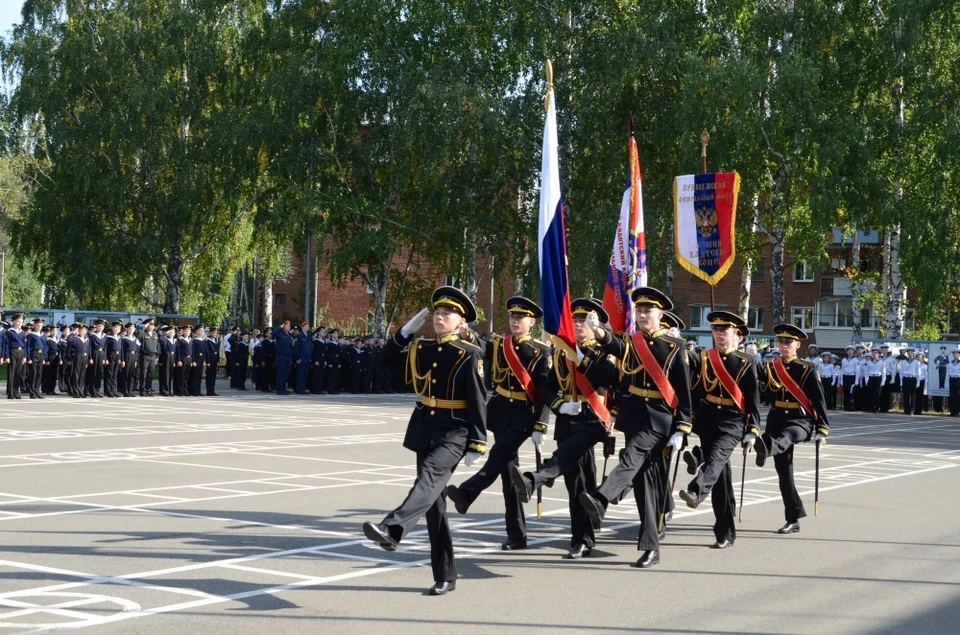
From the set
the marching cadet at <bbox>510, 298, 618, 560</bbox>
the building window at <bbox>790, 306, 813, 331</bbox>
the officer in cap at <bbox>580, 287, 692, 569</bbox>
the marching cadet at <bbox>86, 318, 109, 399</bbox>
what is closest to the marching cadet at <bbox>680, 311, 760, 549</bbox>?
the officer in cap at <bbox>580, 287, 692, 569</bbox>

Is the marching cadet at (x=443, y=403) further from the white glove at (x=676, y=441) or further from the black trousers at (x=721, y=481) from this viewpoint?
the black trousers at (x=721, y=481)

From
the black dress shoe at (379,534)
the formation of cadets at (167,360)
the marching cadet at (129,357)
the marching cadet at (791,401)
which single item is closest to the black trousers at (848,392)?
the formation of cadets at (167,360)

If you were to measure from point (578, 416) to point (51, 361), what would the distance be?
21.3 metres

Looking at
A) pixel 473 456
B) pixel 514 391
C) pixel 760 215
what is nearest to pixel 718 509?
Answer: pixel 514 391

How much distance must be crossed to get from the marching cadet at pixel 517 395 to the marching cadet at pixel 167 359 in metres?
21.6

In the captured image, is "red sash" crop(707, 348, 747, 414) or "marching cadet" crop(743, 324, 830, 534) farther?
"marching cadet" crop(743, 324, 830, 534)

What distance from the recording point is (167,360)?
30.3 m

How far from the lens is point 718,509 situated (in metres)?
10.3

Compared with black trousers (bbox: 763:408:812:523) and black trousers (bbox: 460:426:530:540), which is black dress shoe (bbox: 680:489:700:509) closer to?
black trousers (bbox: 460:426:530:540)

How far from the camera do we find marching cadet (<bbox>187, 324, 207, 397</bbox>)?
30.9 m

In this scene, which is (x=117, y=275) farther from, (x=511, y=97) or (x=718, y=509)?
(x=718, y=509)

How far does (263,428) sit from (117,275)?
24.8 meters

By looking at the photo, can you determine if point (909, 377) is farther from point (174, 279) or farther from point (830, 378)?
point (174, 279)

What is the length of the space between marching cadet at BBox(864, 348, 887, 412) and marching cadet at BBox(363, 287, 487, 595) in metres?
28.2
